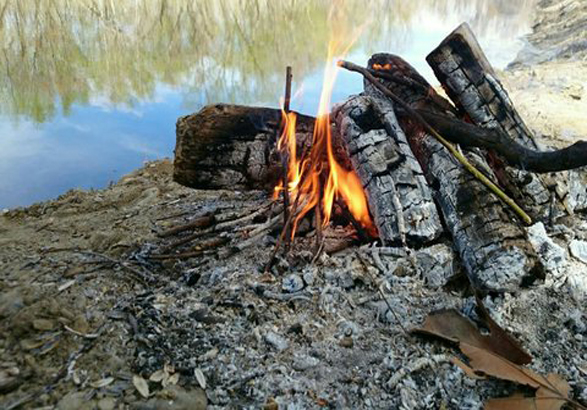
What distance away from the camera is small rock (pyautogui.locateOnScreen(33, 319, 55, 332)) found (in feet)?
5.95

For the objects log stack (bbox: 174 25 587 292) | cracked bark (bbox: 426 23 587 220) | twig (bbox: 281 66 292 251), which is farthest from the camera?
cracked bark (bbox: 426 23 587 220)

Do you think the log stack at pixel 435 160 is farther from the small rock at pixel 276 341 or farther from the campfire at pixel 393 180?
the small rock at pixel 276 341

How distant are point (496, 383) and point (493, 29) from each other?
43.2ft

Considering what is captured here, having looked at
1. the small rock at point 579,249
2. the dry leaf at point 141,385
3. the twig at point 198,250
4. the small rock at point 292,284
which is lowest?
the dry leaf at point 141,385

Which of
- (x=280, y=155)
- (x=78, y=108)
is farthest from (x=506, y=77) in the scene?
(x=78, y=108)

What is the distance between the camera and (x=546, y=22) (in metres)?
12.1

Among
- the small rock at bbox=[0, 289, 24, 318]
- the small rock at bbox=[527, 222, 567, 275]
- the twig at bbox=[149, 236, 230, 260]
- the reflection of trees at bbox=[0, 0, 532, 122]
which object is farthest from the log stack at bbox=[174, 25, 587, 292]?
the reflection of trees at bbox=[0, 0, 532, 122]

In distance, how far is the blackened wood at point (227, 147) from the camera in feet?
8.36

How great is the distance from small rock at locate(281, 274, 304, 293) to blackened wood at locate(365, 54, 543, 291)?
0.88 metres

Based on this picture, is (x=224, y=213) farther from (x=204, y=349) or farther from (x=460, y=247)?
(x=460, y=247)

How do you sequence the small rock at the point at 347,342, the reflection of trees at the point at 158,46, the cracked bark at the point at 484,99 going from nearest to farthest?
the small rock at the point at 347,342, the cracked bark at the point at 484,99, the reflection of trees at the point at 158,46

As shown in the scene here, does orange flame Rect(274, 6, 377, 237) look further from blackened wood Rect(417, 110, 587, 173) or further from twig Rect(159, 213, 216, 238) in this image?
blackened wood Rect(417, 110, 587, 173)

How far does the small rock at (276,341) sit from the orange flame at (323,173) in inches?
34.8

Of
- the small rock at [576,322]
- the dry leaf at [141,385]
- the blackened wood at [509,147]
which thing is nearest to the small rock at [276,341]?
the dry leaf at [141,385]
